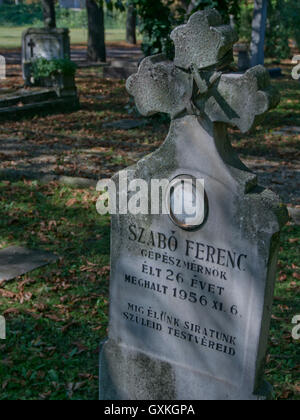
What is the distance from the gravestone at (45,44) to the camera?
14.7 m

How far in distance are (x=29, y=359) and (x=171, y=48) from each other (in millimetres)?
8811

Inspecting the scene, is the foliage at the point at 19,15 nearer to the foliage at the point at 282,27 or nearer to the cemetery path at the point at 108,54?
the cemetery path at the point at 108,54

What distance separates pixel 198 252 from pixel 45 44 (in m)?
12.8

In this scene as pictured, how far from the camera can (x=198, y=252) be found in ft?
11.1

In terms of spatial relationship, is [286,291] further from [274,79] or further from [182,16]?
[274,79]

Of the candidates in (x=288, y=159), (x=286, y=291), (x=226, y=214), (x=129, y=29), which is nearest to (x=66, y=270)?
(x=286, y=291)

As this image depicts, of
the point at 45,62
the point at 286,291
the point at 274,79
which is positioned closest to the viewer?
the point at 286,291

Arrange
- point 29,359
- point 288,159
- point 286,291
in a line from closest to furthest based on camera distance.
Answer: point 29,359, point 286,291, point 288,159

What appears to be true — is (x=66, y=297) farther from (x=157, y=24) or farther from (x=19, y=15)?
(x=19, y=15)

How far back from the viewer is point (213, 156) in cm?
318

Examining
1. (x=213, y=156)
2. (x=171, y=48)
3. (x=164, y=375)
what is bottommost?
(x=164, y=375)

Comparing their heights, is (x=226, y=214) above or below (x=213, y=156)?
below

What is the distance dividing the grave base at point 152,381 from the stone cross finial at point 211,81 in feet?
5.15

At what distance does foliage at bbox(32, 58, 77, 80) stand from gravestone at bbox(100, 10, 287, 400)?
34.7ft
